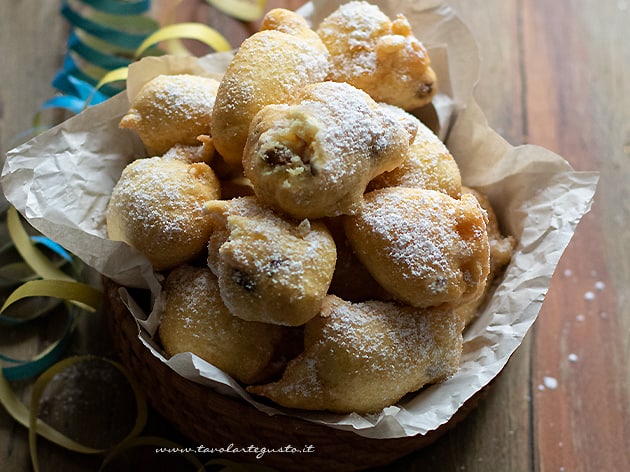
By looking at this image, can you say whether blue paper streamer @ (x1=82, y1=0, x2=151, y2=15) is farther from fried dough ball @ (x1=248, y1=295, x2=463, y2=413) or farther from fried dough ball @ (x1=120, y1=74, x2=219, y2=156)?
fried dough ball @ (x1=248, y1=295, x2=463, y2=413)

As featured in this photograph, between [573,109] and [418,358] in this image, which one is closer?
[418,358]

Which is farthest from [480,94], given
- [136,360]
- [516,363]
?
[136,360]

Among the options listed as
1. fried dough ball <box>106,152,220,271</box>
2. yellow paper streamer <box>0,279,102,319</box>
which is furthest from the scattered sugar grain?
yellow paper streamer <box>0,279,102,319</box>

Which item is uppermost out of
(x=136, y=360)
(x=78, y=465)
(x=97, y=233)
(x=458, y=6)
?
→ (x=458, y=6)

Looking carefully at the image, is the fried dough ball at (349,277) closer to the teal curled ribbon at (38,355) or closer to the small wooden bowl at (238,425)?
the small wooden bowl at (238,425)

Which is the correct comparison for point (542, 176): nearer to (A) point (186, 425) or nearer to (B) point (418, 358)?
(B) point (418, 358)

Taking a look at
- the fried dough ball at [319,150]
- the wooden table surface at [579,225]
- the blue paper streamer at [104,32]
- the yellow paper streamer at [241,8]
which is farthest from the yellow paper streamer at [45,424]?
the yellow paper streamer at [241,8]

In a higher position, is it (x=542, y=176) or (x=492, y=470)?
(x=542, y=176)
